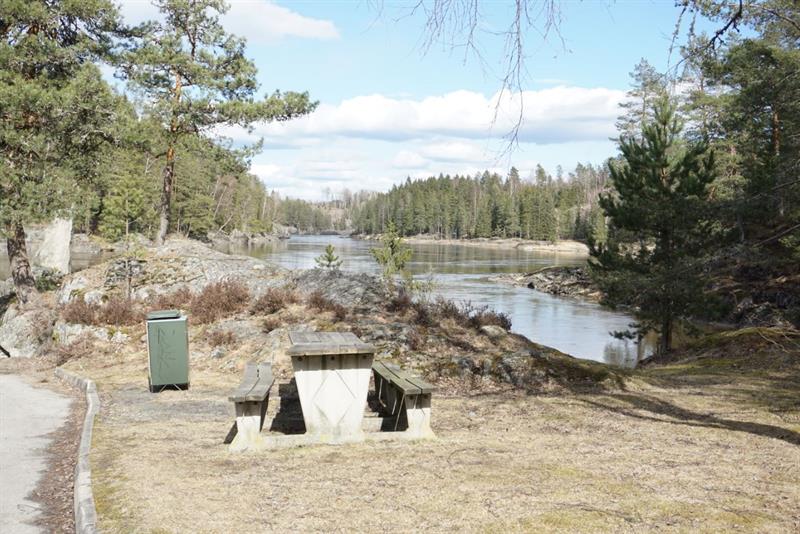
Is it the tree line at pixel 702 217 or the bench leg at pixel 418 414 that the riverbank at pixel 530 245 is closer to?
the tree line at pixel 702 217

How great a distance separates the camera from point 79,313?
42.3 ft

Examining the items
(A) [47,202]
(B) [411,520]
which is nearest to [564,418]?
(B) [411,520]

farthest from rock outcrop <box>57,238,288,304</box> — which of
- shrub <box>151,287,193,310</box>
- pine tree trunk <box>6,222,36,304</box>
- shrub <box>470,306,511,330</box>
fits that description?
shrub <box>470,306,511,330</box>

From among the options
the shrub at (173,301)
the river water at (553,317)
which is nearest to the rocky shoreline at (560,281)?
the river water at (553,317)

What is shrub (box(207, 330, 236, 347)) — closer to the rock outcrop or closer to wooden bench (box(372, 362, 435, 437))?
the rock outcrop

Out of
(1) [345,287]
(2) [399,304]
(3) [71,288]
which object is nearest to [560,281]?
(1) [345,287]

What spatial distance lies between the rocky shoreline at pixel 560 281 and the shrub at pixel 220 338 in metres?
31.1

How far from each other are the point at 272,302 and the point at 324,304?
105 cm

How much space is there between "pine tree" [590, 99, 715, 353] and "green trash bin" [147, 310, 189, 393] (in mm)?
10418

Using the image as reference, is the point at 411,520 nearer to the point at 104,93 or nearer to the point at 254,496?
the point at 254,496

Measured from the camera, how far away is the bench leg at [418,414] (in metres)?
6.39

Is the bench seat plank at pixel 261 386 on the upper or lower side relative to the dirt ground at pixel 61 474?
upper

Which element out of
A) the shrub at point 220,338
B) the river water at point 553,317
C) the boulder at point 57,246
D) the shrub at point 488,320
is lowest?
the river water at point 553,317

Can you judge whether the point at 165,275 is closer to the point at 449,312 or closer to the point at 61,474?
the point at 449,312
